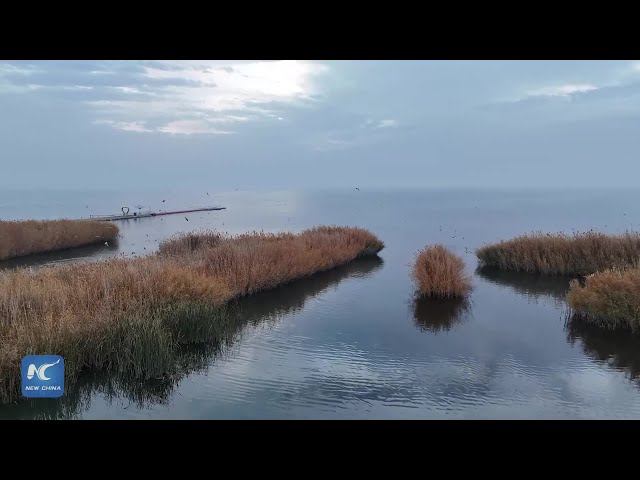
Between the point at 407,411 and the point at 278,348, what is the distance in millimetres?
3976

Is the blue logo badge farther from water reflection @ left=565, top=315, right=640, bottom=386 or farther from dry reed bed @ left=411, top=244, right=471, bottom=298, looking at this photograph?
dry reed bed @ left=411, top=244, right=471, bottom=298

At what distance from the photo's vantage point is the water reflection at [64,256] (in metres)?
22.7

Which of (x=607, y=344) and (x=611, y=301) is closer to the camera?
(x=607, y=344)

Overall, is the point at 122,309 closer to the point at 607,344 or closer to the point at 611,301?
the point at 607,344

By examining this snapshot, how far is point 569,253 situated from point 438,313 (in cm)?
809

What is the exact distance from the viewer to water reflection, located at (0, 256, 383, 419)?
732cm

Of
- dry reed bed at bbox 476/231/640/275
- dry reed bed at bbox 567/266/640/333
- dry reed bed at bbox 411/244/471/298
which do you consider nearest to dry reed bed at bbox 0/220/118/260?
dry reed bed at bbox 411/244/471/298

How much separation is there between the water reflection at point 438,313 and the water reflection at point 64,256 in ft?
52.8

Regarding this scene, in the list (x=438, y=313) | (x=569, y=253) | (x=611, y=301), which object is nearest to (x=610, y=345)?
(x=611, y=301)

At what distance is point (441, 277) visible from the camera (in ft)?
50.0

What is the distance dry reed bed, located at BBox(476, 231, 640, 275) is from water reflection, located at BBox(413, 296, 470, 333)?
5.74 metres

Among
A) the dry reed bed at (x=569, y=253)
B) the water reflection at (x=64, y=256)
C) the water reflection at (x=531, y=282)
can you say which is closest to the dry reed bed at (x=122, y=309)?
the water reflection at (x=531, y=282)
